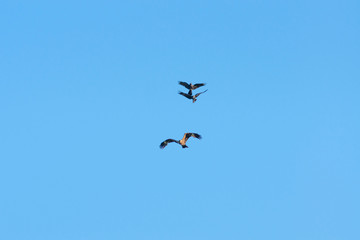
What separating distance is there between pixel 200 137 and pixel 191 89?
13715 millimetres

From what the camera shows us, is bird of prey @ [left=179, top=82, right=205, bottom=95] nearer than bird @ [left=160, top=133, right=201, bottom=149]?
No

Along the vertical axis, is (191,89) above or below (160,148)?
above

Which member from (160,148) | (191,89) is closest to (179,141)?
(160,148)

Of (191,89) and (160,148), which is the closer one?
(160,148)

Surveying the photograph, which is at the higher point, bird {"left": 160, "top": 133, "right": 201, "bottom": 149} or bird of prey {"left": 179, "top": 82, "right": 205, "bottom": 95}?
bird of prey {"left": 179, "top": 82, "right": 205, "bottom": 95}

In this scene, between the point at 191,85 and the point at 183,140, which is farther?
the point at 191,85

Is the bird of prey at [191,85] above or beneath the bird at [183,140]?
above

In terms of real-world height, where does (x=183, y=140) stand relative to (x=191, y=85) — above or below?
below

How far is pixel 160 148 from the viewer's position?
77.4 metres

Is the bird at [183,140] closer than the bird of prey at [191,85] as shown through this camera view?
Yes

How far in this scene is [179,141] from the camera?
259 feet

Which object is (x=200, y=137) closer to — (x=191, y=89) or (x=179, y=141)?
(x=179, y=141)

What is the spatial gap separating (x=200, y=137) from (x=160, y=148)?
5.08 meters

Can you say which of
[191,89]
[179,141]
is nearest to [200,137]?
[179,141]
